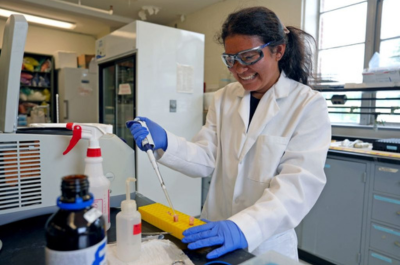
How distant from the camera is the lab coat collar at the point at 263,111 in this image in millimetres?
1135

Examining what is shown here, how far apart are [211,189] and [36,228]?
0.71 m

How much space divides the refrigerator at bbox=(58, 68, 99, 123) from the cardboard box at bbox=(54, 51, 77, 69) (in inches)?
5.2

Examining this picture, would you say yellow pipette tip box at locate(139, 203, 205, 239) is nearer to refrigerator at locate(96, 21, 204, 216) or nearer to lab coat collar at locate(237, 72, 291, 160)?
lab coat collar at locate(237, 72, 291, 160)

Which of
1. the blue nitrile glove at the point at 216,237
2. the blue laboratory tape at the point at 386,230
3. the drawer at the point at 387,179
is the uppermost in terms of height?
the blue nitrile glove at the point at 216,237

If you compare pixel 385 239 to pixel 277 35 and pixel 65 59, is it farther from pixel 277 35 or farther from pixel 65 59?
pixel 65 59

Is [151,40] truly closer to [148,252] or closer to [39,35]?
[148,252]

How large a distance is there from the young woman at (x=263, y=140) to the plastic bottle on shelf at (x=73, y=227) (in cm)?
50

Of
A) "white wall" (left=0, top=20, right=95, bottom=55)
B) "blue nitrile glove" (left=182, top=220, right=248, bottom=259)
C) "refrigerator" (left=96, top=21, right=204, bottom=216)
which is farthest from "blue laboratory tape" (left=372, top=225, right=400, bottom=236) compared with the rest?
"white wall" (left=0, top=20, right=95, bottom=55)

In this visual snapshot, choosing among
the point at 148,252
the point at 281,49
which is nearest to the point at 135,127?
the point at 148,252

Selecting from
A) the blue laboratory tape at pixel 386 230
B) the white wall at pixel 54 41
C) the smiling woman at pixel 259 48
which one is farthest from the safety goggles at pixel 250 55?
the white wall at pixel 54 41

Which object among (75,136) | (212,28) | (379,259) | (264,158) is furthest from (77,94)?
(379,259)

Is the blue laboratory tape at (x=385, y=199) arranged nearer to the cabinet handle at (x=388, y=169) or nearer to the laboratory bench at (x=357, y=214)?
the laboratory bench at (x=357, y=214)

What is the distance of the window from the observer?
2.54 metres

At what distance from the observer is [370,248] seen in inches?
73.0
